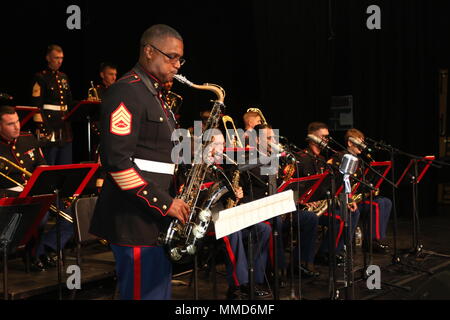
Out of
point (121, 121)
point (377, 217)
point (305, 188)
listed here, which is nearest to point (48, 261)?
point (305, 188)

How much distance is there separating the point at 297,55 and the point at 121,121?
23.0 ft

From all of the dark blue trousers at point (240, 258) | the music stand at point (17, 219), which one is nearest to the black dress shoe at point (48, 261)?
the music stand at point (17, 219)

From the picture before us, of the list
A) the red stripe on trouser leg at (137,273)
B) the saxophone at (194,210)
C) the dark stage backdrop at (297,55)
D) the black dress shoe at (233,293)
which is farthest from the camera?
the dark stage backdrop at (297,55)

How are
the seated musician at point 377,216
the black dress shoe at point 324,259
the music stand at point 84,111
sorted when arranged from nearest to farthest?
the music stand at point 84,111 → the black dress shoe at point 324,259 → the seated musician at point 377,216

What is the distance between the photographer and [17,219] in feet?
12.3

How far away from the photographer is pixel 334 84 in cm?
919

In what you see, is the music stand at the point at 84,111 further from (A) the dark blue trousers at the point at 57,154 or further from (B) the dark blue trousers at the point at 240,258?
(B) the dark blue trousers at the point at 240,258

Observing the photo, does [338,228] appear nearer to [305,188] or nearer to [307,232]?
[307,232]

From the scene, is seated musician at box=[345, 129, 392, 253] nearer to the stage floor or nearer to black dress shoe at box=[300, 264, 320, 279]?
the stage floor

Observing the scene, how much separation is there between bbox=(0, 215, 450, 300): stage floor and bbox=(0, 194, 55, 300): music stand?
0.54m

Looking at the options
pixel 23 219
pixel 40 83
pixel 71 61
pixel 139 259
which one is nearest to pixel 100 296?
pixel 23 219

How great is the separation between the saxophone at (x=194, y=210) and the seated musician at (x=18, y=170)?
200 cm

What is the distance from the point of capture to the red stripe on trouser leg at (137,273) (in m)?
2.60

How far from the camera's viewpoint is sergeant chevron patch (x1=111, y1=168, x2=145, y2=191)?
2510mm
